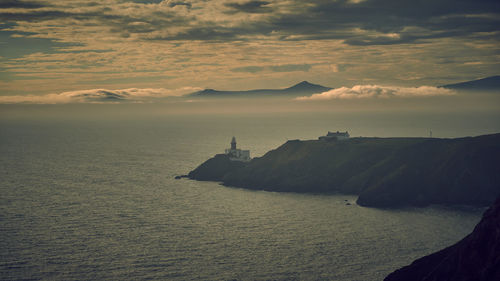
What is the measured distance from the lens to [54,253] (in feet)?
307

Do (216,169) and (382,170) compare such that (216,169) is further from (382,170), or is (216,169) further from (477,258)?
(477,258)

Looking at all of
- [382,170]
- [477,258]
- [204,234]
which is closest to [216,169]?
[382,170]

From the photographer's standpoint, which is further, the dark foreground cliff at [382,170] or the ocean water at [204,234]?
the dark foreground cliff at [382,170]

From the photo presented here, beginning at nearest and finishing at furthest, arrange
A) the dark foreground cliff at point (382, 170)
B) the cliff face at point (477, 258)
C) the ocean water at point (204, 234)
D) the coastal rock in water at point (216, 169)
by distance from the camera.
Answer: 1. the cliff face at point (477, 258)
2. the ocean water at point (204, 234)
3. the dark foreground cliff at point (382, 170)
4. the coastal rock in water at point (216, 169)

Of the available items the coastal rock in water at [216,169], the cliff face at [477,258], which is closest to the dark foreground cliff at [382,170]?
the coastal rock in water at [216,169]

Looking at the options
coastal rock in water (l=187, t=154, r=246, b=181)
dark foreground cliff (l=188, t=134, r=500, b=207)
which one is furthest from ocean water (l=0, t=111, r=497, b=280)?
coastal rock in water (l=187, t=154, r=246, b=181)

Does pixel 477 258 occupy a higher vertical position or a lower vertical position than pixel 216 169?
lower

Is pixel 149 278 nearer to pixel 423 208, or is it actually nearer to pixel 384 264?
pixel 384 264

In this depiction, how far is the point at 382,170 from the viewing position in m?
162

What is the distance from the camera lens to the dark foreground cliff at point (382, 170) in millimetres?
146000

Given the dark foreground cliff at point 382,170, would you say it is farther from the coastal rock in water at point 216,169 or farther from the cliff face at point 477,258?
the cliff face at point 477,258

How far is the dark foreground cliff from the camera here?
146 meters

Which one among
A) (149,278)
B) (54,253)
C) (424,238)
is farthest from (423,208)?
(54,253)

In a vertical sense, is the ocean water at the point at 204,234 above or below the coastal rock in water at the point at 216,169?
below
